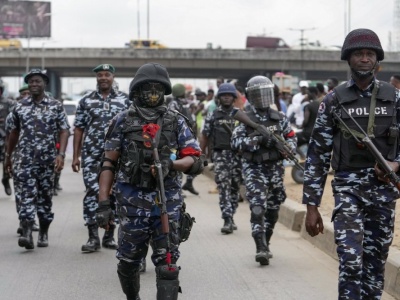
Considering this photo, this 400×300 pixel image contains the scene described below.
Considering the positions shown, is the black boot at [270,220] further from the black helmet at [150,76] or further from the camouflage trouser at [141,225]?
the black helmet at [150,76]

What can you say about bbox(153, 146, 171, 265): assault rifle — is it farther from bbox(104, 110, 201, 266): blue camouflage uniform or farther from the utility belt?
the utility belt

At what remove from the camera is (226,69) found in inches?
2975

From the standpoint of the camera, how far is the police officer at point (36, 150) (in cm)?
1088

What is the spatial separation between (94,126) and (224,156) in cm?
335

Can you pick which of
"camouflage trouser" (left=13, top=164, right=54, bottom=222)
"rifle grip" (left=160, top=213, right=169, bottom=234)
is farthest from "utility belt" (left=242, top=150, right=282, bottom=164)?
"rifle grip" (left=160, top=213, right=169, bottom=234)

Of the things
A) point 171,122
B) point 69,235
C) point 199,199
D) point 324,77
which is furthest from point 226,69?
point 171,122

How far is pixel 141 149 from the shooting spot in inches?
265

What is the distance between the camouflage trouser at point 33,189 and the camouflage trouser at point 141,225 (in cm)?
426

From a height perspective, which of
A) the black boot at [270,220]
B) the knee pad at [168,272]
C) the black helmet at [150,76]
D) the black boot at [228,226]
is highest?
the black helmet at [150,76]

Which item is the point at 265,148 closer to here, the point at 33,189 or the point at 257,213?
the point at 257,213

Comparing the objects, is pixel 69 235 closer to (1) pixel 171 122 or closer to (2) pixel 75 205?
(2) pixel 75 205

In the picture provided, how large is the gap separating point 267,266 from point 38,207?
2.79m

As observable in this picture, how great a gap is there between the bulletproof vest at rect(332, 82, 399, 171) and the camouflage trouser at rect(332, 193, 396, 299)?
245 millimetres

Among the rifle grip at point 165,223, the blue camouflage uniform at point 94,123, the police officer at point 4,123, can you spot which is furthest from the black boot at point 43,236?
the police officer at point 4,123
